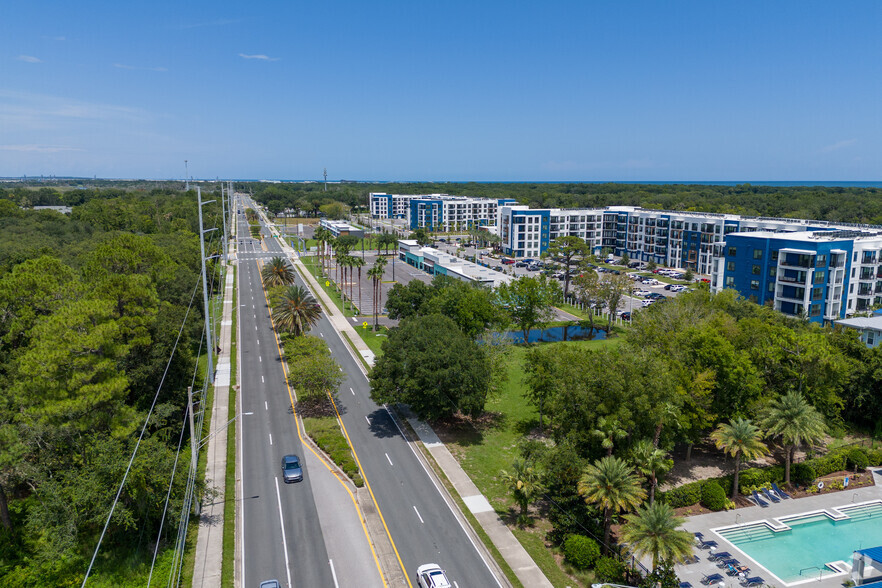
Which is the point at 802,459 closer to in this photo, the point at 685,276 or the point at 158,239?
the point at 685,276

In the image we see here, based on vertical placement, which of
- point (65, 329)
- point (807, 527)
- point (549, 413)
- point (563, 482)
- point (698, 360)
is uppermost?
point (65, 329)

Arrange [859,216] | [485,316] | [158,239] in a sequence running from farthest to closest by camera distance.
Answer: [859,216], [158,239], [485,316]

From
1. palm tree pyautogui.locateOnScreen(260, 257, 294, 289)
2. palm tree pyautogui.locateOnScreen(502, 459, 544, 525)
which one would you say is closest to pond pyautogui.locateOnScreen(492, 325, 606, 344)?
palm tree pyautogui.locateOnScreen(260, 257, 294, 289)

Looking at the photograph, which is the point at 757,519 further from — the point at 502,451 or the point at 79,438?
the point at 79,438

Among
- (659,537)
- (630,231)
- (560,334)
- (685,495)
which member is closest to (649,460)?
(659,537)

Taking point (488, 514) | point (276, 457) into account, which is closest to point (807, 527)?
point (488, 514)

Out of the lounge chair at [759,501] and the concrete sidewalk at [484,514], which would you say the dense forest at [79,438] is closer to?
the concrete sidewalk at [484,514]

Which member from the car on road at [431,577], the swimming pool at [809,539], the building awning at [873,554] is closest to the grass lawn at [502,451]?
the car on road at [431,577]
